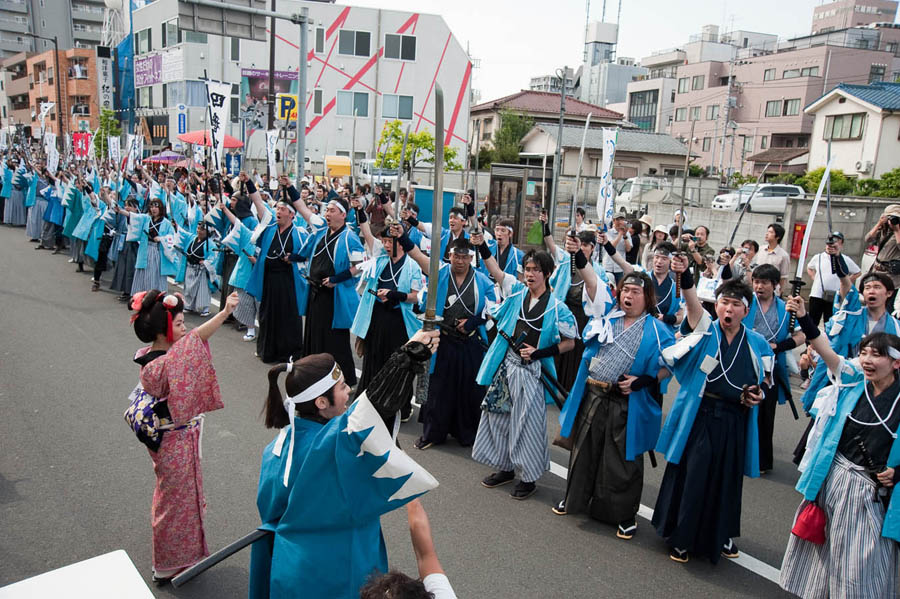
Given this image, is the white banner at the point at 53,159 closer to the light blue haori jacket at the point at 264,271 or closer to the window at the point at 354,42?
the light blue haori jacket at the point at 264,271

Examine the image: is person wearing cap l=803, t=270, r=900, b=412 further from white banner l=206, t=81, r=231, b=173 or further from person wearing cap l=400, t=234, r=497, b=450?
white banner l=206, t=81, r=231, b=173

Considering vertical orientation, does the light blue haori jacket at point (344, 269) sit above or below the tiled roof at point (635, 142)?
below

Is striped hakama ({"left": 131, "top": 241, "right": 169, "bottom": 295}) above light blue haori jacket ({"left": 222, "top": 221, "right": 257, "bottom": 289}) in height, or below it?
below

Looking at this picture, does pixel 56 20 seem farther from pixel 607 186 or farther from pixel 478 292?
pixel 478 292

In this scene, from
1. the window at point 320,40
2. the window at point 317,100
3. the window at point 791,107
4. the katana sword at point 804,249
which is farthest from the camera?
the window at point 791,107

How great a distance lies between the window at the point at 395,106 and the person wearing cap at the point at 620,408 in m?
39.2

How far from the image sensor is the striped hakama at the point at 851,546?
355 centimetres

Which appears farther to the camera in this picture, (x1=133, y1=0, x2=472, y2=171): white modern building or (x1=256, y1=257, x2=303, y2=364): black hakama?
(x1=133, y1=0, x2=472, y2=171): white modern building

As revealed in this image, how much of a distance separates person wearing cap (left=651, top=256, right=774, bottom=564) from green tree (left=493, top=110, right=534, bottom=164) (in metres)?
33.8

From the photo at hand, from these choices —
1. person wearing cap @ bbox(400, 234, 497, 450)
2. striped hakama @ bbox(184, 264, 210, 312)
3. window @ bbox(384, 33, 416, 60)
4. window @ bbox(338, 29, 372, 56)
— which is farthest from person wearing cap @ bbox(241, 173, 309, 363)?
window @ bbox(384, 33, 416, 60)

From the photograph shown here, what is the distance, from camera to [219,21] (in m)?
10.5

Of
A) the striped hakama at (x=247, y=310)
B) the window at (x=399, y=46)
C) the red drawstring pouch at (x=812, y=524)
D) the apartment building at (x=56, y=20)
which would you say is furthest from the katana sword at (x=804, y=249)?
the apartment building at (x=56, y=20)

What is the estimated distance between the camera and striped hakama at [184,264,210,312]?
1051 centimetres

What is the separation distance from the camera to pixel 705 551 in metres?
4.40
